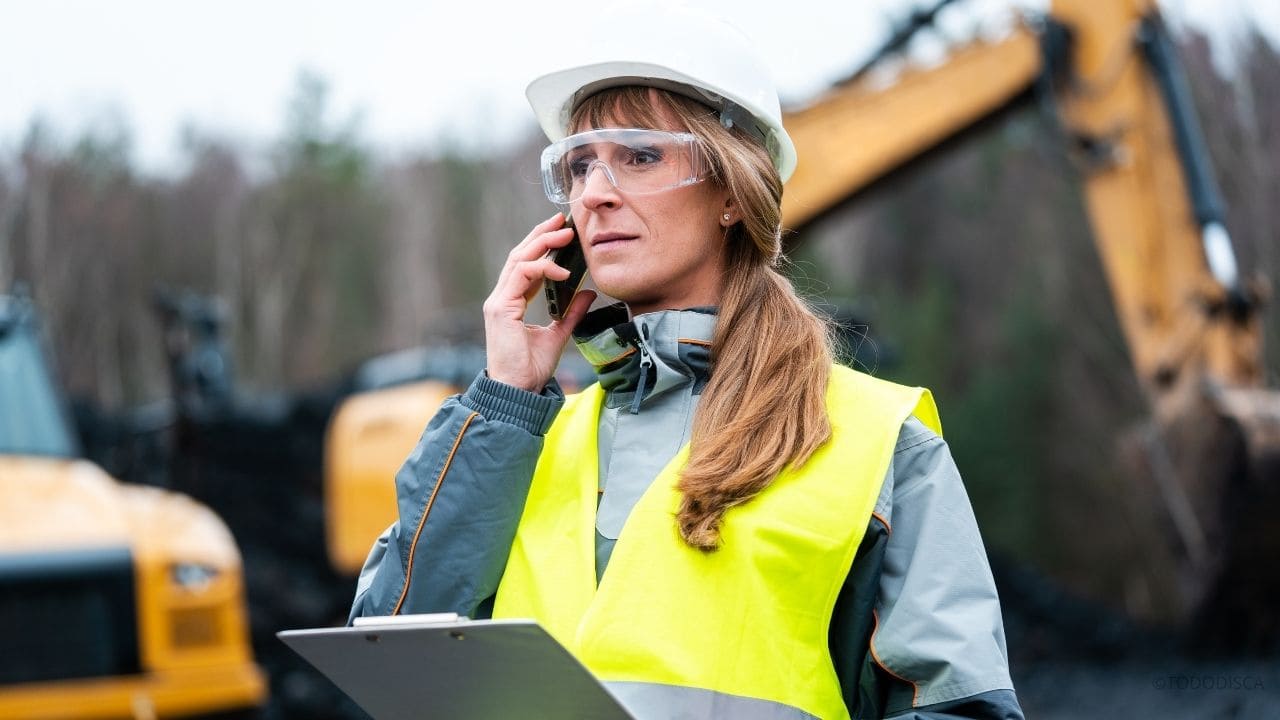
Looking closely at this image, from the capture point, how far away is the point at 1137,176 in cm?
960

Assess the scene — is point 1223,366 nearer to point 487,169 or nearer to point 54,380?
point 54,380

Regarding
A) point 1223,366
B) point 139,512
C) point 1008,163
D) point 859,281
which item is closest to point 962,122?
point 1223,366

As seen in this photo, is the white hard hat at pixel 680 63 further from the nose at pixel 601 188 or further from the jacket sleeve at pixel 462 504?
the jacket sleeve at pixel 462 504

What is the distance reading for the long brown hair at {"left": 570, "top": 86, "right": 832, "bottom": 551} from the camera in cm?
183

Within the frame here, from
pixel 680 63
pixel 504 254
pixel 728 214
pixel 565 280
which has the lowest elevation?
pixel 504 254

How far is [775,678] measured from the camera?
1.78 meters

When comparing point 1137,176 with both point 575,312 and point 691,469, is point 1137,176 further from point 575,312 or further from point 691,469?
point 691,469

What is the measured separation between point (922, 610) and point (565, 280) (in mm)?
748

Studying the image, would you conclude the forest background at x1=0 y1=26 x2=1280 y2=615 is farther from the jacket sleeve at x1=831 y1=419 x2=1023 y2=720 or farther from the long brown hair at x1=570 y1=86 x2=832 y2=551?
the jacket sleeve at x1=831 y1=419 x2=1023 y2=720

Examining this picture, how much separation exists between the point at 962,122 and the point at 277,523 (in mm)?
12680

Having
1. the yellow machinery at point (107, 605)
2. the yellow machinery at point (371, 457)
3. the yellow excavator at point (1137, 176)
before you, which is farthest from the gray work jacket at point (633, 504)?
the yellow machinery at point (371, 457)

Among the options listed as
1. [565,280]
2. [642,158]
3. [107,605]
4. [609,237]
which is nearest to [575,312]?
[565,280]

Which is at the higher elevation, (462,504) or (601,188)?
(601,188)

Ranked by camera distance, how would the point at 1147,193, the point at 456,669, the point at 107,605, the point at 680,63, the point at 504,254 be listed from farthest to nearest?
the point at 504,254 < the point at 1147,193 < the point at 107,605 < the point at 680,63 < the point at 456,669
